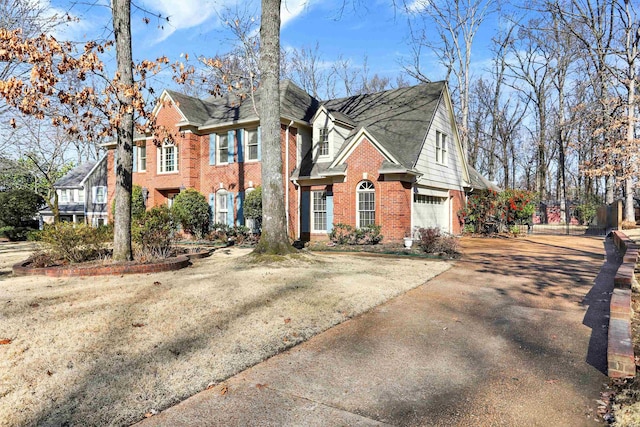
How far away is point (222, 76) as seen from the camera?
39.4ft

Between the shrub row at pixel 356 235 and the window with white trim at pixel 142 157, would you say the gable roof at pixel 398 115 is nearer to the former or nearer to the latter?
the shrub row at pixel 356 235

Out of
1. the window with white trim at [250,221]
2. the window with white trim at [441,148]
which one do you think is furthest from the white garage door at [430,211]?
the window with white trim at [250,221]

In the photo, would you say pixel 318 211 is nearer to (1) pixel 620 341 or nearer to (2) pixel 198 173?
(2) pixel 198 173

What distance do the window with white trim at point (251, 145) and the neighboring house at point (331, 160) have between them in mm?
47

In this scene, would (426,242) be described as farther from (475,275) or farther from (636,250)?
(636,250)

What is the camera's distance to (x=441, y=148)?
61.2 ft

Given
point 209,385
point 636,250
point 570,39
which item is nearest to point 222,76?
point 209,385

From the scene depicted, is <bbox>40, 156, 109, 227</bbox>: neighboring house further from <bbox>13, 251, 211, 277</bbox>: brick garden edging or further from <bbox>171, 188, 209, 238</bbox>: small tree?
<bbox>13, 251, 211, 277</bbox>: brick garden edging

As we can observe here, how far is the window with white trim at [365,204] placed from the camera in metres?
15.5

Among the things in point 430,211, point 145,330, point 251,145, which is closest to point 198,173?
Result: point 251,145

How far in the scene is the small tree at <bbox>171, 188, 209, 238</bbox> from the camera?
60.0 ft

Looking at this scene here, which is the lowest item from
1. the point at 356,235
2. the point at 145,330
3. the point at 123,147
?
the point at 145,330

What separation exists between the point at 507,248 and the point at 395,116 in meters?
7.86

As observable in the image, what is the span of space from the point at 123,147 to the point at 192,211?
29.7 feet
